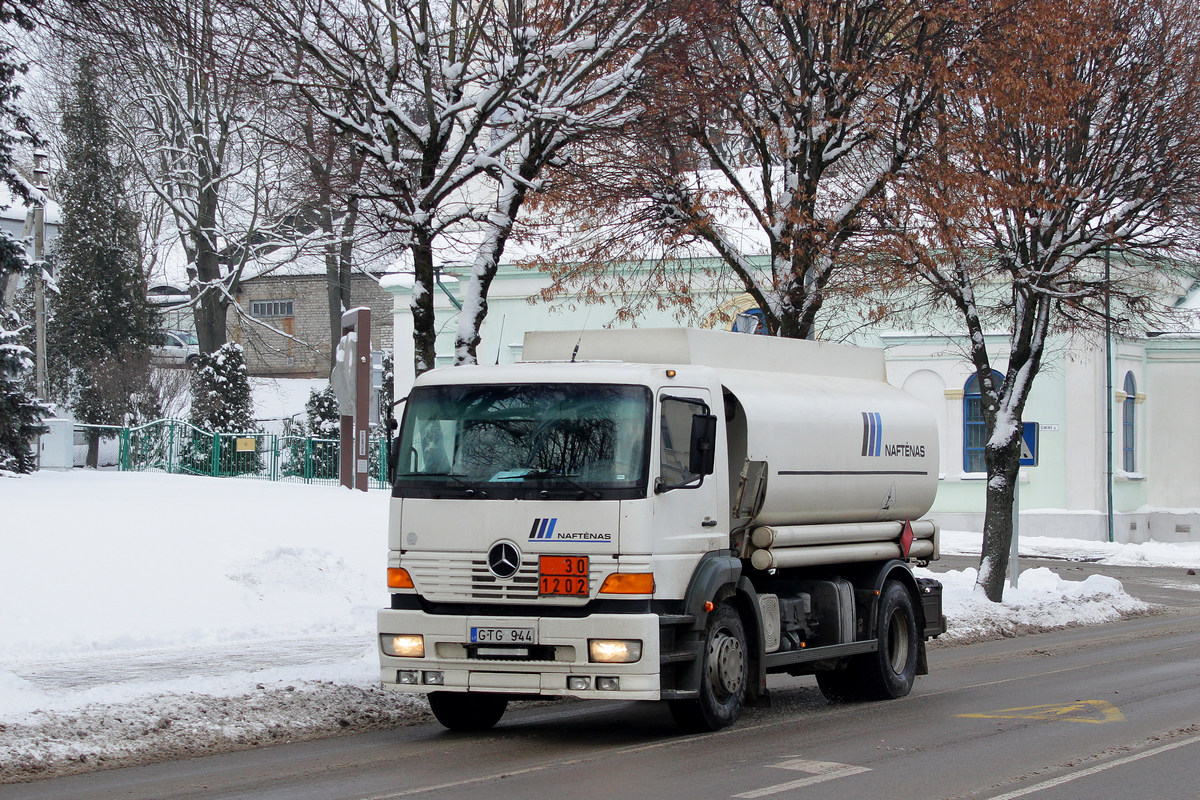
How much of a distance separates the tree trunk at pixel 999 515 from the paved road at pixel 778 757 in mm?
8391

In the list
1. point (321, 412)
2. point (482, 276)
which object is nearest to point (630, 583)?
point (482, 276)

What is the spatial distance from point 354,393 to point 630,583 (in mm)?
20170

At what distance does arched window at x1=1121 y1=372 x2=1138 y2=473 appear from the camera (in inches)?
1564

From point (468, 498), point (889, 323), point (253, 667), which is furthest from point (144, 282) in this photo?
point (468, 498)

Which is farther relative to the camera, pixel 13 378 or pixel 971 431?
pixel 971 431

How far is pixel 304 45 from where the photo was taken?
46.4 feet

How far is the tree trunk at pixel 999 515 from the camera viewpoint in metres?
22.2

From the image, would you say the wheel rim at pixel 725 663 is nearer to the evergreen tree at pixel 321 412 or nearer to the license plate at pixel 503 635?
the license plate at pixel 503 635

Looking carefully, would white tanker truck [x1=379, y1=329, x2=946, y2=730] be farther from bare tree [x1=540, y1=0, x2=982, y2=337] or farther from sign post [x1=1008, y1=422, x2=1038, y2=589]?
sign post [x1=1008, y1=422, x2=1038, y2=589]

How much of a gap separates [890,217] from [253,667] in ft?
33.0

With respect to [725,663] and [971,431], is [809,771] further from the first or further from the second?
[971,431]

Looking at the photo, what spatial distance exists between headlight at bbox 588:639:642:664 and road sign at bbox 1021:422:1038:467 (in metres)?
14.5

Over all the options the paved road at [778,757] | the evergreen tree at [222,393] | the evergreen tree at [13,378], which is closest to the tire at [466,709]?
the paved road at [778,757]

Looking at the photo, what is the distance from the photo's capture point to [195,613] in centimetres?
1631
